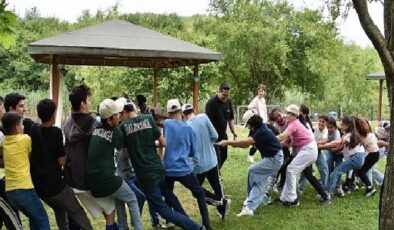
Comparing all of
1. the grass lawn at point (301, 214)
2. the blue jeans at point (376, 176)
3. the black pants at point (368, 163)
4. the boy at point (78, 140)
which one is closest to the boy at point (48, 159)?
the boy at point (78, 140)

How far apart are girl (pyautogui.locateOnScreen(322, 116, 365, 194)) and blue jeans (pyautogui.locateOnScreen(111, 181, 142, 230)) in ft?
13.1

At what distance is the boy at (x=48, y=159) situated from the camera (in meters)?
4.73

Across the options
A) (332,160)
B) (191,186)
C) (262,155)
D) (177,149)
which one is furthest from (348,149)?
(177,149)

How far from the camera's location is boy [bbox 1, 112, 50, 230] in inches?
183

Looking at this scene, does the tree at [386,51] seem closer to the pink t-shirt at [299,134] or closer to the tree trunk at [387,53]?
the tree trunk at [387,53]

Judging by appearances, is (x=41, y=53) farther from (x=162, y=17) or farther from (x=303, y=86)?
(x=162, y=17)

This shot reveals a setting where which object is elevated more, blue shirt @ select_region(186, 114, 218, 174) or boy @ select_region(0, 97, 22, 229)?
blue shirt @ select_region(186, 114, 218, 174)

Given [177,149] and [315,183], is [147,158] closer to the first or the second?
[177,149]

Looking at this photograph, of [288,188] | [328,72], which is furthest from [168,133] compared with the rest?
[328,72]

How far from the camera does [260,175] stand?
23.3ft

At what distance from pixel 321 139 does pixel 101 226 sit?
4264 mm

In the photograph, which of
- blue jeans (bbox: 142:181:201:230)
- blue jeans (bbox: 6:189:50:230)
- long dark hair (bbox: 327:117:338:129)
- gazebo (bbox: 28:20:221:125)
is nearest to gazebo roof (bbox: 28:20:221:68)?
gazebo (bbox: 28:20:221:125)

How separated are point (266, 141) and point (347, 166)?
6.72 ft

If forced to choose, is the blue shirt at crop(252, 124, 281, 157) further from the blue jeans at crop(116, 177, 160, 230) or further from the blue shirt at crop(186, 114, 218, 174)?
the blue jeans at crop(116, 177, 160, 230)
